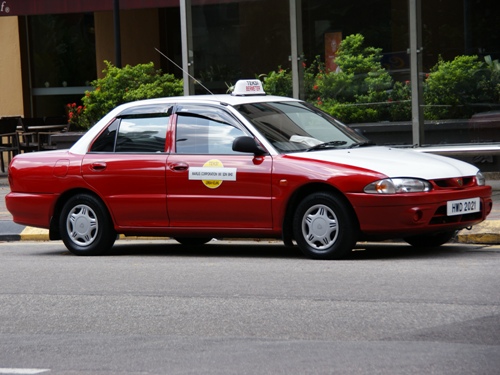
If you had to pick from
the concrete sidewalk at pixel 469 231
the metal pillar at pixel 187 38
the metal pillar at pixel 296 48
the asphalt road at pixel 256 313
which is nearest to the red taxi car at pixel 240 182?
the asphalt road at pixel 256 313

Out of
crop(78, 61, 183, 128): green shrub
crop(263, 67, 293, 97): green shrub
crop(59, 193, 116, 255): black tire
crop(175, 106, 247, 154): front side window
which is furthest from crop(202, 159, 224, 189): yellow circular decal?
crop(78, 61, 183, 128): green shrub

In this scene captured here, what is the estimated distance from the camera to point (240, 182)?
10695mm

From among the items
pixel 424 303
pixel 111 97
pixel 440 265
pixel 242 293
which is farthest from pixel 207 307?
pixel 111 97

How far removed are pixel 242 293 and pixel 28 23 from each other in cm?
2155

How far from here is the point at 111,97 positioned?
2189 centimetres

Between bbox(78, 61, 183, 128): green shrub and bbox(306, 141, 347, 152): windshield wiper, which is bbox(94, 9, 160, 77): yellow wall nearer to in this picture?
bbox(78, 61, 183, 128): green shrub

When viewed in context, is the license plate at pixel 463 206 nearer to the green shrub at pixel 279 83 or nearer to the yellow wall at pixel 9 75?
the green shrub at pixel 279 83

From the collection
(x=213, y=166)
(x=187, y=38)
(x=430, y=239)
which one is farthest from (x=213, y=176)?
(x=187, y=38)

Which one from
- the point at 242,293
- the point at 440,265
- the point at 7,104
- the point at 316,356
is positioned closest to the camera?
the point at 316,356

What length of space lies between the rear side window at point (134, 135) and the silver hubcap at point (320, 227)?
1.73 metres

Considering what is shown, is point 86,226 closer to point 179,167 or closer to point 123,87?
point 179,167

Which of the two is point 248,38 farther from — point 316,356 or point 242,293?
point 316,356

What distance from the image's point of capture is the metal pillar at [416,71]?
17.1 meters

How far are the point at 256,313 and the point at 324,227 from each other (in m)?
2.49
